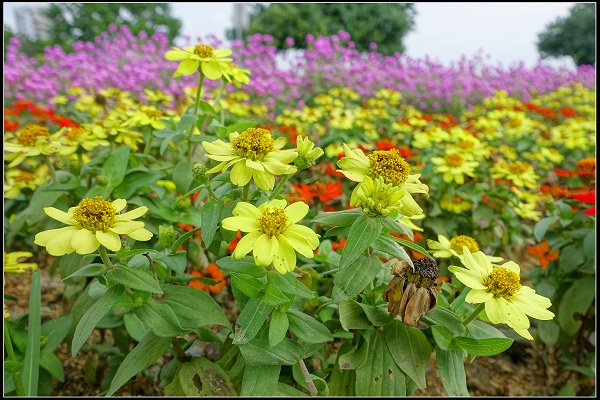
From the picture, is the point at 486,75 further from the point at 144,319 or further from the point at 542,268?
the point at 144,319

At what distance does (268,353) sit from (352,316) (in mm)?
176

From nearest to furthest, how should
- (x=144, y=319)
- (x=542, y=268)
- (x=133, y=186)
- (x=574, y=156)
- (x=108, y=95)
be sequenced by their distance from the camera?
(x=144, y=319), (x=133, y=186), (x=542, y=268), (x=108, y=95), (x=574, y=156)

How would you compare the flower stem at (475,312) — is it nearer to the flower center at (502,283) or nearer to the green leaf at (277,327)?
the flower center at (502,283)

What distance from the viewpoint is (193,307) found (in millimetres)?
920

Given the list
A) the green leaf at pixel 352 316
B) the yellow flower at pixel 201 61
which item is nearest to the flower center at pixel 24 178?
the yellow flower at pixel 201 61

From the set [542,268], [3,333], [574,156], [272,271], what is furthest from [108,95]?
[574,156]

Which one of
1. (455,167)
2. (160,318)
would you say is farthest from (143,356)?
(455,167)

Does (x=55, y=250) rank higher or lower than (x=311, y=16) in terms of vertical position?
lower

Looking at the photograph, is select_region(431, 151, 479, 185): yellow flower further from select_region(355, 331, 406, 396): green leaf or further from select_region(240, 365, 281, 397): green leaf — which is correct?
select_region(240, 365, 281, 397): green leaf

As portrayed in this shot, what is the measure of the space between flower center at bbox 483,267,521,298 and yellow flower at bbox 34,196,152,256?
60 centimetres

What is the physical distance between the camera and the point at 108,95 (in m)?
2.23

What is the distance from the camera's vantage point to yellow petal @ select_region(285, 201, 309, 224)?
2.60 feet

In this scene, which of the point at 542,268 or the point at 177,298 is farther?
the point at 542,268

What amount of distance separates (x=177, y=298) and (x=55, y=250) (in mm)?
263
